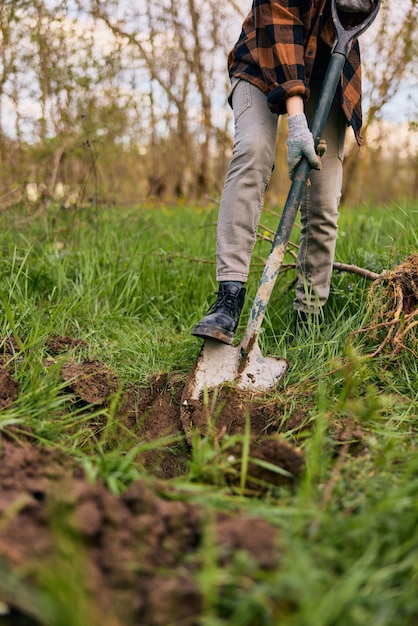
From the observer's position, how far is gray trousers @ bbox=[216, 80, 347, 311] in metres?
2.37

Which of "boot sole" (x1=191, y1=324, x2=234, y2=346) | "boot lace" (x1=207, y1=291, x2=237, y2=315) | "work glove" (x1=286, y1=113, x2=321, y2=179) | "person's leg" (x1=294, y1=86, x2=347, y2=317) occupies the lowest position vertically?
"boot sole" (x1=191, y1=324, x2=234, y2=346)

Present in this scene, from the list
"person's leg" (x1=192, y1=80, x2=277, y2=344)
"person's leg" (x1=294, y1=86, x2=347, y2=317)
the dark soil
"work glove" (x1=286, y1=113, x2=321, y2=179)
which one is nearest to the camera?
the dark soil

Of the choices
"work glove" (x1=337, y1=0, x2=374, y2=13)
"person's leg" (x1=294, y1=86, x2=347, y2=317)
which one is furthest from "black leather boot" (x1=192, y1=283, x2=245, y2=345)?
"work glove" (x1=337, y1=0, x2=374, y2=13)

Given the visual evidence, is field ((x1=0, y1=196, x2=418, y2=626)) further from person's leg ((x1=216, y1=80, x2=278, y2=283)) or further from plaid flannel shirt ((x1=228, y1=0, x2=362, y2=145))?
plaid flannel shirt ((x1=228, y1=0, x2=362, y2=145))

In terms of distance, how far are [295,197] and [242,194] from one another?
0.22m

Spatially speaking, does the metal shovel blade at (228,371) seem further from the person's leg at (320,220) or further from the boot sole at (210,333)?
the person's leg at (320,220)

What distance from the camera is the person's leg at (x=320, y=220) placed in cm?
259

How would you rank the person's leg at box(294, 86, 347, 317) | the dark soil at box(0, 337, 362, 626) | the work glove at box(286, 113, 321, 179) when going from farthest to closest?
the person's leg at box(294, 86, 347, 317)
the work glove at box(286, 113, 321, 179)
the dark soil at box(0, 337, 362, 626)

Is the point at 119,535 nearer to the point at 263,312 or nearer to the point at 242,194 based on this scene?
the point at 263,312

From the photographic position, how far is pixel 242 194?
239cm

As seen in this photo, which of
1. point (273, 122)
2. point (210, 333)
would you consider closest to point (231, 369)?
point (210, 333)

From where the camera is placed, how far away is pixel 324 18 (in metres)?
2.47

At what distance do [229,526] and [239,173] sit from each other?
155 centimetres

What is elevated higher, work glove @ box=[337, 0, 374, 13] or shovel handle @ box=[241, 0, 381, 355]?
work glove @ box=[337, 0, 374, 13]
